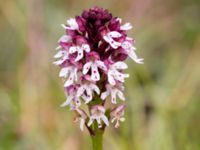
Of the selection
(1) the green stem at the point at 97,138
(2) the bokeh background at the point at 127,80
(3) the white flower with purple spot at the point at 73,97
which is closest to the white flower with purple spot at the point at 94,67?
(3) the white flower with purple spot at the point at 73,97

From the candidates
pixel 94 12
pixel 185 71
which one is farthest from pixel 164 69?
pixel 94 12

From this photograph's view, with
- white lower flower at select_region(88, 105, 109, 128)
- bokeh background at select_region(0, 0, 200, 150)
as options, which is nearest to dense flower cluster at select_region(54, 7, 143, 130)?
white lower flower at select_region(88, 105, 109, 128)

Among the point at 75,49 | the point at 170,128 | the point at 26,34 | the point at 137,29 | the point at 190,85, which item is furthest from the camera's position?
the point at 137,29

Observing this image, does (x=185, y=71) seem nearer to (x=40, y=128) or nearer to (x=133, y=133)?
(x=133, y=133)

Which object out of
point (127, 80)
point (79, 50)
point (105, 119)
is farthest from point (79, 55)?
point (127, 80)

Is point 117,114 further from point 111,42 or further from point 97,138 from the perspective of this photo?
point 111,42

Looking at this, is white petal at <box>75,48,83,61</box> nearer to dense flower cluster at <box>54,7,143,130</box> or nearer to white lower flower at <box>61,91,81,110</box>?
dense flower cluster at <box>54,7,143,130</box>
